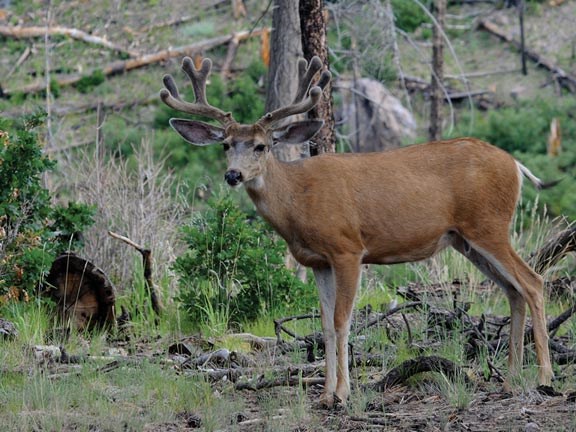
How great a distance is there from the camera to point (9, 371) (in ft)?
25.0

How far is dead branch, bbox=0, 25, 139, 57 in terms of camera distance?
77.5 ft

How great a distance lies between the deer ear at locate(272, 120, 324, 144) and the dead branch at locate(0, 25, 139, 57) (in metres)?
16.8

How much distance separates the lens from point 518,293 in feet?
25.6

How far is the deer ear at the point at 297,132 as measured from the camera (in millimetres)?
7691

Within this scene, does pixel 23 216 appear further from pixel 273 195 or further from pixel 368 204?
pixel 368 204

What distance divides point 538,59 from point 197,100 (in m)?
17.7

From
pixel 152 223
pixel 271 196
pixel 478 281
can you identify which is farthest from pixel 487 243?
pixel 152 223

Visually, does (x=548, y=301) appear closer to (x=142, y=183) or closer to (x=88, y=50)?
(x=142, y=183)

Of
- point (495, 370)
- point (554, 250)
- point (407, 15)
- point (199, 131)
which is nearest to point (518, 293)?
point (495, 370)

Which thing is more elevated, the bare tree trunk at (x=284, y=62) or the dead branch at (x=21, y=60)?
the bare tree trunk at (x=284, y=62)

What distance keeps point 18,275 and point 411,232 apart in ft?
11.4

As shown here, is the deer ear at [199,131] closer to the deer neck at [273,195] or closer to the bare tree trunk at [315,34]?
the deer neck at [273,195]

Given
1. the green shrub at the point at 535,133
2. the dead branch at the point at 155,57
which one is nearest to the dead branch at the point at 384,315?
the green shrub at the point at 535,133

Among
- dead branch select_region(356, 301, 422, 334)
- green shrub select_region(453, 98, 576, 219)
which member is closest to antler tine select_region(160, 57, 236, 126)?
dead branch select_region(356, 301, 422, 334)
